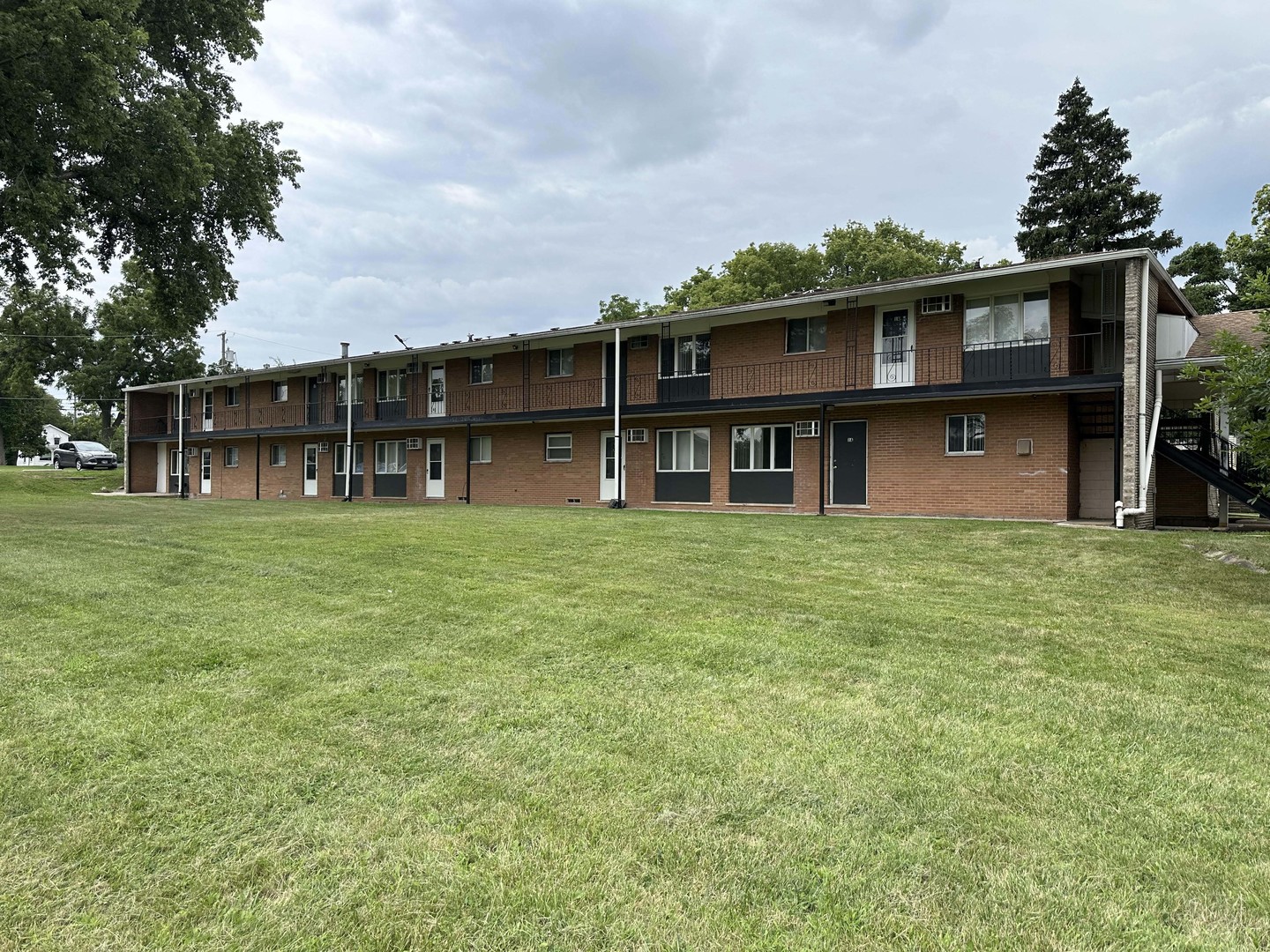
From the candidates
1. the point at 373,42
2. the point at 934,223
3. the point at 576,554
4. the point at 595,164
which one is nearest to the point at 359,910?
the point at 576,554

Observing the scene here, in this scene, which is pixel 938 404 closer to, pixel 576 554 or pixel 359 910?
pixel 576 554

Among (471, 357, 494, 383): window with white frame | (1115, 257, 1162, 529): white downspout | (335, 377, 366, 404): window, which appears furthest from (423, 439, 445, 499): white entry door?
(1115, 257, 1162, 529): white downspout

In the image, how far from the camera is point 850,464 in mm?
18219

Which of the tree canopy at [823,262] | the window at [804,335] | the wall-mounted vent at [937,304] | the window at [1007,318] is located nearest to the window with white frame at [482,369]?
the window at [804,335]

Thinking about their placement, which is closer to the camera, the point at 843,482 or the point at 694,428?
the point at 843,482

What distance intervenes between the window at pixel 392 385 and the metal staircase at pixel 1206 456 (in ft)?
76.6

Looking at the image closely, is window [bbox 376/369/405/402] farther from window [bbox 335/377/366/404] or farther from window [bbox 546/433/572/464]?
window [bbox 546/433/572/464]

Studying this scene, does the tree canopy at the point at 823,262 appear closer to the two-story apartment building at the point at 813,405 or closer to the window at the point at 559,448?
the two-story apartment building at the point at 813,405

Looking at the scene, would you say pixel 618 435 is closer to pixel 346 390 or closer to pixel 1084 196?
pixel 346 390

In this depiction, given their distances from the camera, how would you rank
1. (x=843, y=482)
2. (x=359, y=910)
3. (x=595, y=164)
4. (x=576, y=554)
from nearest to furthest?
(x=359, y=910)
(x=576, y=554)
(x=843, y=482)
(x=595, y=164)

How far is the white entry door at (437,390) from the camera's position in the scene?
26.2 metres

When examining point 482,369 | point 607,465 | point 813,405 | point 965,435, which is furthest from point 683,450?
point 482,369

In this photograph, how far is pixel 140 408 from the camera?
36.7m

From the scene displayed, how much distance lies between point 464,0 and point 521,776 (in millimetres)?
15227
